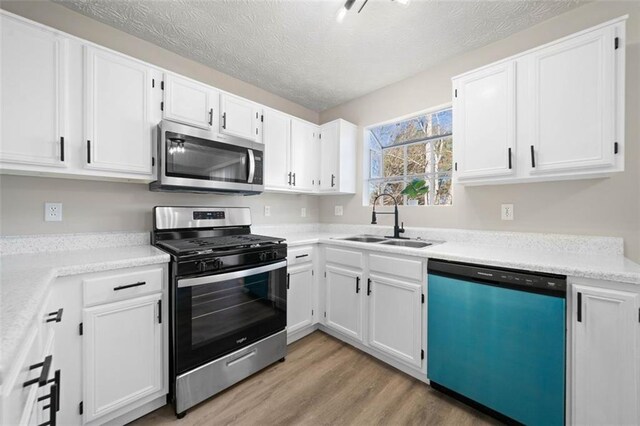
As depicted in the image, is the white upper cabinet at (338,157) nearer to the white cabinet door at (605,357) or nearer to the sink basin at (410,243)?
the sink basin at (410,243)

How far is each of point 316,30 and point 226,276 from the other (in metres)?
1.98

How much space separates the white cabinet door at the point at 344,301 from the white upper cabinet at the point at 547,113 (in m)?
1.27

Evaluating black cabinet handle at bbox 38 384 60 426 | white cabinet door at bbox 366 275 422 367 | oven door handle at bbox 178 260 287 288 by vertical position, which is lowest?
white cabinet door at bbox 366 275 422 367

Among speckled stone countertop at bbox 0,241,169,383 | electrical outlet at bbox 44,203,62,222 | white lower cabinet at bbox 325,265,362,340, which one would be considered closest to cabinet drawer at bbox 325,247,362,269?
white lower cabinet at bbox 325,265,362,340

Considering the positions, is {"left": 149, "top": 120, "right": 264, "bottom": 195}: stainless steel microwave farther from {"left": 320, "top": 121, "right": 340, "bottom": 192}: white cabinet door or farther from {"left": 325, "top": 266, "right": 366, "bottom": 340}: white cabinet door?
{"left": 325, "top": 266, "right": 366, "bottom": 340}: white cabinet door

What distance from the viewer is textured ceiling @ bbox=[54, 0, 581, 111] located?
1803 mm

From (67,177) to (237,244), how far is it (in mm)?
1212

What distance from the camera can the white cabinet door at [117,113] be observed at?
1.68 metres

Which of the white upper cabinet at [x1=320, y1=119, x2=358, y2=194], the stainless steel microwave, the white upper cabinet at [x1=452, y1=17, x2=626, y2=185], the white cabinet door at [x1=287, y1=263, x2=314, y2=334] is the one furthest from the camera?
the white upper cabinet at [x1=320, y1=119, x2=358, y2=194]

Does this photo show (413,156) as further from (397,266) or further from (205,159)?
(205,159)

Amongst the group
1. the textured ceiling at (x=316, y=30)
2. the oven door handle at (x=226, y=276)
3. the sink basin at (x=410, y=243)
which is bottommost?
the oven door handle at (x=226, y=276)

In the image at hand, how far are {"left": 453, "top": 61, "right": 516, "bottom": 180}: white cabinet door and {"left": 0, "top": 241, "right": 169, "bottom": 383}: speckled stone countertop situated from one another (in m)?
2.29

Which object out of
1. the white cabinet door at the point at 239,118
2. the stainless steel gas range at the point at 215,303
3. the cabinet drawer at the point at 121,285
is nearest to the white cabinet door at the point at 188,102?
the white cabinet door at the point at 239,118

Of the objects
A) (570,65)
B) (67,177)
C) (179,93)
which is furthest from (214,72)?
(570,65)
